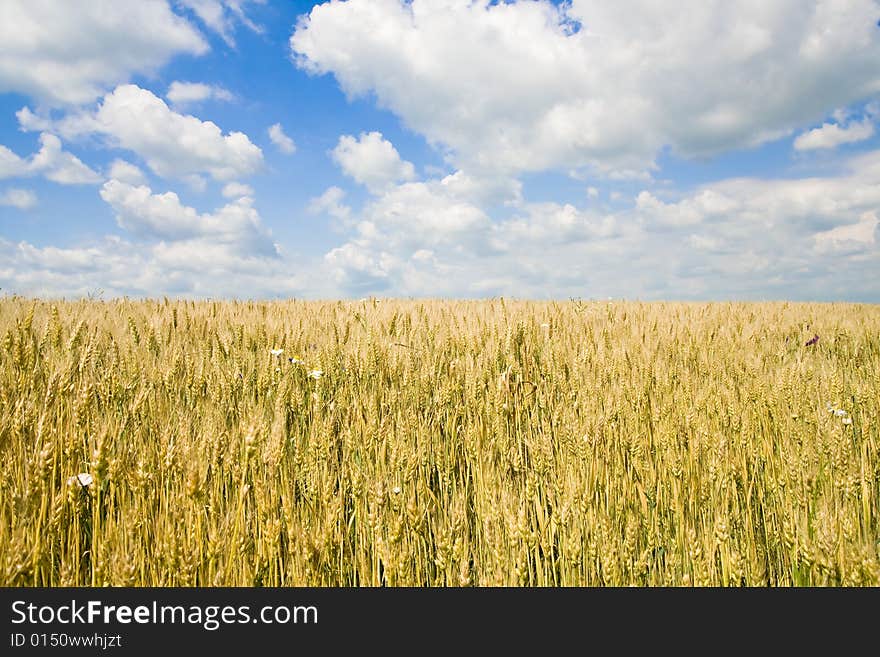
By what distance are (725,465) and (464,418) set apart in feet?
3.92

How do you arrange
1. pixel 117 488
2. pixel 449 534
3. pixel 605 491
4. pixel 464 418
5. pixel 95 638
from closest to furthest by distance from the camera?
1. pixel 95 638
2. pixel 449 534
3. pixel 117 488
4. pixel 605 491
5. pixel 464 418

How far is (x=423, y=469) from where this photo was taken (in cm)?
206

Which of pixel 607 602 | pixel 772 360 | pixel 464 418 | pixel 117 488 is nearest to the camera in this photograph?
pixel 607 602

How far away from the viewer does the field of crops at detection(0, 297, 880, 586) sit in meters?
1.44

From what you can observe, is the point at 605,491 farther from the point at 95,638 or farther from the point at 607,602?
the point at 95,638

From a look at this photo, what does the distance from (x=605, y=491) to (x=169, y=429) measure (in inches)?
69.5

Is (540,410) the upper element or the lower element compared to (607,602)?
upper

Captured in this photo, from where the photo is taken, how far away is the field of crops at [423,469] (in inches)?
56.7

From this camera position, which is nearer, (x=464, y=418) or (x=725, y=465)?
(x=725, y=465)

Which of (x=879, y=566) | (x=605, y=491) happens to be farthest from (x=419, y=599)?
(x=879, y=566)

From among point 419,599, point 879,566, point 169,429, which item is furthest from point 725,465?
point 169,429

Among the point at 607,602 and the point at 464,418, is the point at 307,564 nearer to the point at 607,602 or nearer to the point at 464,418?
the point at 607,602

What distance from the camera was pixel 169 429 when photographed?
2.02 m

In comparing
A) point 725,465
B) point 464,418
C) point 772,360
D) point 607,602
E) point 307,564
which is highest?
point 772,360
